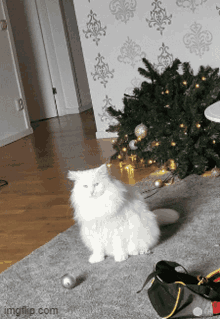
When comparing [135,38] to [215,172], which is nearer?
[215,172]

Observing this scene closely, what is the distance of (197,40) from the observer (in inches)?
114

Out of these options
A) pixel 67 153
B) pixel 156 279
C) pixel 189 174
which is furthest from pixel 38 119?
pixel 156 279

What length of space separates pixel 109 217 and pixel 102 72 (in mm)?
2266

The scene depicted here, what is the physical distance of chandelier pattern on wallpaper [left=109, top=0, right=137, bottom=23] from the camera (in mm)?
3096

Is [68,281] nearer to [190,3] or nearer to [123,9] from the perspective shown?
[190,3]

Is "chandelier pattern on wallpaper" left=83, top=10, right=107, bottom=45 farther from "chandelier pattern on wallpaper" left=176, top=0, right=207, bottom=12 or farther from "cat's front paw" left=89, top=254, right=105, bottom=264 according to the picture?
"cat's front paw" left=89, top=254, right=105, bottom=264

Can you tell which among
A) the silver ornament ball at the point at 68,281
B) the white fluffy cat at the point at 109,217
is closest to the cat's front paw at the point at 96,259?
the white fluffy cat at the point at 109,217

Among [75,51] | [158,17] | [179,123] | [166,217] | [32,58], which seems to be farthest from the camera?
[75,51]

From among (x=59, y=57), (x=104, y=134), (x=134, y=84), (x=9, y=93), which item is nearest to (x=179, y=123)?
(x=134, y=84)

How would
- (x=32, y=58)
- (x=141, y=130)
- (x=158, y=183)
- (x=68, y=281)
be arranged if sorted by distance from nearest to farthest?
(x=68, y=281) < (x=158, y=183) < (x=141, y=130) < (x=32, y=58)

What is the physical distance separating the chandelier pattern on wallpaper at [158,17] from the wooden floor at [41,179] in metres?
1.10

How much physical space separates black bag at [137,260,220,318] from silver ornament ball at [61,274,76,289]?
293 mm

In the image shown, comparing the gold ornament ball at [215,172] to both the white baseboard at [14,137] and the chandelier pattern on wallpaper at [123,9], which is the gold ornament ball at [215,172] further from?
the white baseboard at [14,137]

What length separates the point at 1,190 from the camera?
2.68 meters
